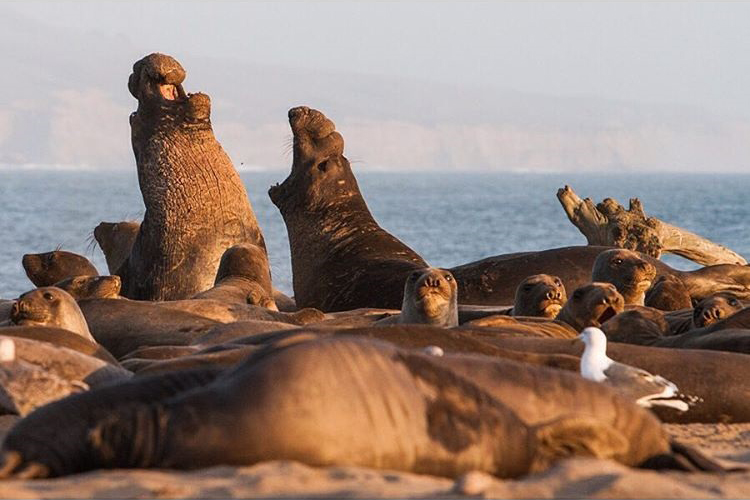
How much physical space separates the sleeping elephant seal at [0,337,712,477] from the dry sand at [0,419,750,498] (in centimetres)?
6

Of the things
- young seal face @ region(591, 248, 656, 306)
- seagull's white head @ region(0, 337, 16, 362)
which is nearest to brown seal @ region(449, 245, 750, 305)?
young seal face @ region(591, 248, 656, 306)

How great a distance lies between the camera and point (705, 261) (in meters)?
15.7

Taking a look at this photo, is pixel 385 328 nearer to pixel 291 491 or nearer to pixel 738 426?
pixel 738 426

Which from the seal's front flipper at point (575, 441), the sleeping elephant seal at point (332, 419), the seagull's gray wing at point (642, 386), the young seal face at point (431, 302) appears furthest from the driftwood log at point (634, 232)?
the sleeping elephant seal at point (332, 419)

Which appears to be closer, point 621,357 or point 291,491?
Result: point 291,491

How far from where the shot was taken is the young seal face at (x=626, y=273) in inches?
414

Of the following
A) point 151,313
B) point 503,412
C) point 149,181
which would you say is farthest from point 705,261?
point 503,412

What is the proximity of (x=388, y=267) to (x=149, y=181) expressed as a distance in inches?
93.3

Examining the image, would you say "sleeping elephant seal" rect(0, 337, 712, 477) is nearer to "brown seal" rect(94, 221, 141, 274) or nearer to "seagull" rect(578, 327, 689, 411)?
"seagull" rect(578, 327, 689, 411)

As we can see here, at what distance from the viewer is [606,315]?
28.8ft

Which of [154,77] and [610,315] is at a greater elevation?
[154,77]

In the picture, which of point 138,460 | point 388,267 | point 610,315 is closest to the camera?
point 138,460

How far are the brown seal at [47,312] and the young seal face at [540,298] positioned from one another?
294 cm

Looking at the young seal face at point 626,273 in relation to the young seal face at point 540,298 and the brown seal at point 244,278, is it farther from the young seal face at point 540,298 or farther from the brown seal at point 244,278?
the brown seal at point 244,278
